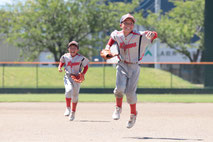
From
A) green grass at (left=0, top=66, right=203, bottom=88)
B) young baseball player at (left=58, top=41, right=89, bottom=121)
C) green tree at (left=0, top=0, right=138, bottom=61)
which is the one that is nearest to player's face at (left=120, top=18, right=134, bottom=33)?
young baseball player at (left=58, top=41, right=89, bottom=121)

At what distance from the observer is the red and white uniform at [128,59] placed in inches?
299

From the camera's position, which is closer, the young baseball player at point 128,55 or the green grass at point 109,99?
the young baseball player at point 128,55

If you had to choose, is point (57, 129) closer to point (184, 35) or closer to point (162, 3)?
point (184, 35)

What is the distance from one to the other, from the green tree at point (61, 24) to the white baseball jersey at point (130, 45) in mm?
29201

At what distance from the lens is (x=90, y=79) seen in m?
25.9

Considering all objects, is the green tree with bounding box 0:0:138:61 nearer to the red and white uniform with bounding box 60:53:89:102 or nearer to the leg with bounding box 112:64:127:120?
the red and white uniform with bounding box 60:53:89:102

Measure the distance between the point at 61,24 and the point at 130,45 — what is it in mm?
29646

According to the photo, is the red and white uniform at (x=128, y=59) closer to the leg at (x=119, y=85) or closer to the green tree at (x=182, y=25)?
the leg at (x=119, y=85)

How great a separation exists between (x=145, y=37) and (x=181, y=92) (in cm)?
1527

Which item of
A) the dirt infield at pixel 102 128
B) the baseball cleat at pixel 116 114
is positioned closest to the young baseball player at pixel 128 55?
the baseball cleat at pixel 116 114

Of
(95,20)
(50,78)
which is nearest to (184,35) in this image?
(95,20)

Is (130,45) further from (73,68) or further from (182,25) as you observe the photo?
(182,25)

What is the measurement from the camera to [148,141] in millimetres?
6824

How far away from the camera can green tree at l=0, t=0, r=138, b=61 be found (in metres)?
37.0
